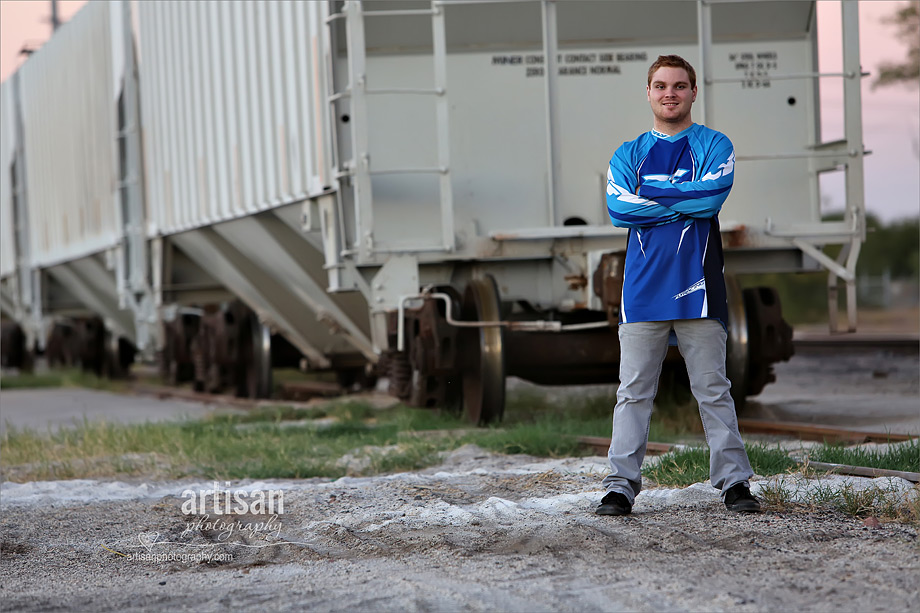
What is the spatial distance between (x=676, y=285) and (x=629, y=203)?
373 millimetres

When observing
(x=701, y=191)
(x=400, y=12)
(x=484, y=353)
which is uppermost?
(x=400, y=12)

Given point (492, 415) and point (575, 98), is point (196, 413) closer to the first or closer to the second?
point (492, 415)

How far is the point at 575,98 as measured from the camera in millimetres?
9078

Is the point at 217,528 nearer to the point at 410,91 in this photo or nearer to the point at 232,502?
the point at 232,502

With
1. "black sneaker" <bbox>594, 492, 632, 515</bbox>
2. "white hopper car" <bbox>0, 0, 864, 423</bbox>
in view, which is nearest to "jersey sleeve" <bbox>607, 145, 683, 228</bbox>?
"black sneaker" <bbox>594, 492, 632, 515</bbox>

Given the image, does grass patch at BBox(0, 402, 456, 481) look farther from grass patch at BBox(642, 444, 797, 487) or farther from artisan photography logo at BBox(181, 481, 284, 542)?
grass patch at BBox(642, 444, 797, 487)

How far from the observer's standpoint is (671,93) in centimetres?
458

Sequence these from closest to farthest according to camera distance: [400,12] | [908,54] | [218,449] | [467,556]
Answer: [467,556]
[218,449]
[400,12]
[908,54]

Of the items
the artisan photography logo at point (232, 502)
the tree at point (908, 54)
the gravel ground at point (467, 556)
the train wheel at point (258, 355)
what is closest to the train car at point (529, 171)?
the artisan photography logo at point (232, 502)

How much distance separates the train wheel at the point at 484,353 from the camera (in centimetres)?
838

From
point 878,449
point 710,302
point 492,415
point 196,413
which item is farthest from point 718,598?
point 196,413

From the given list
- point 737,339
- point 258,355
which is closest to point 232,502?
point 737,339

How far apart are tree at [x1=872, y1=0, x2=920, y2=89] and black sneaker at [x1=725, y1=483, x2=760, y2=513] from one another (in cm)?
3113

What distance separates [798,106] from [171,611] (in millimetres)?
6876
